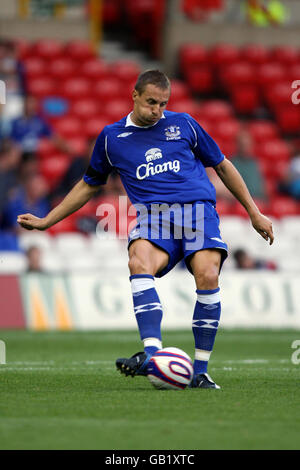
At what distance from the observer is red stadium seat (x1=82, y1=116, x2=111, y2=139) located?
17.2 m

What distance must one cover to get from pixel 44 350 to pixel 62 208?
3.00 m

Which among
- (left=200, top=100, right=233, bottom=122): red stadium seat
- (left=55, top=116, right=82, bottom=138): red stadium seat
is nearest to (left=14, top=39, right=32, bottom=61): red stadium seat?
(left=55, top=116, right=82, bottom=138): red stadium seat

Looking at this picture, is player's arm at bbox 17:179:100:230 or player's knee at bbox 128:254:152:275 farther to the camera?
player's arm at bbox 17:179:100:230

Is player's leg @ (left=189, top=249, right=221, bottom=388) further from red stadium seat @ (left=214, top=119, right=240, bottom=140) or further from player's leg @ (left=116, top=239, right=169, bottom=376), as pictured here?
red stadium seat @ (left=214, top=119, right=240, bottom=140)

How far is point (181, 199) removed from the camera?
20.3 feet

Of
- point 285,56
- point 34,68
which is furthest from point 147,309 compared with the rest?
point 285,56

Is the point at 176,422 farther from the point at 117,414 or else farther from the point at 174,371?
the point at 174,371

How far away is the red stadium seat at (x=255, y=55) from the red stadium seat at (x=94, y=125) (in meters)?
4.20

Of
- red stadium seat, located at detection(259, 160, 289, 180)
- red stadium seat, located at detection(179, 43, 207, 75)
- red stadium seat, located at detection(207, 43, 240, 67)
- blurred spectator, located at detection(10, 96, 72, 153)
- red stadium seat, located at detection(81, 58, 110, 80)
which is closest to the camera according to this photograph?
blurred spectator, located at detection(10, 96, 72, 153)

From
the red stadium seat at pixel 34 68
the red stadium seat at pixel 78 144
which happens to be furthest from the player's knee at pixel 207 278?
the red stadium seat at pixel 34 68

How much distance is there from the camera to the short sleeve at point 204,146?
6.35 m

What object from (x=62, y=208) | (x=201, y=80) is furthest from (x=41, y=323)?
(x=201, y=80)

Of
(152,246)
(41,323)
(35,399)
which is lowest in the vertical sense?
(41,323)

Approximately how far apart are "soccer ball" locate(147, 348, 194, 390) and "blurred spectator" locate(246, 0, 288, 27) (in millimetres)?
17431
